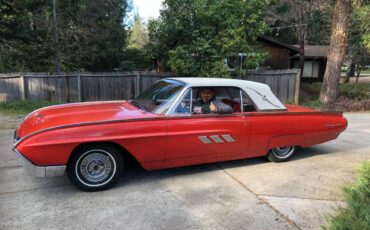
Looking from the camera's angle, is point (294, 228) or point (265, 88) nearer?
point (294, 228)

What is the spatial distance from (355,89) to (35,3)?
17.2 metres

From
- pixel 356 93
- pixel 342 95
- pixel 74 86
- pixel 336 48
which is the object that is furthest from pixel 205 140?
pixel 356 93

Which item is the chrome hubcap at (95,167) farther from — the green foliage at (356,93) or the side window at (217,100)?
the green foliage at (356,93)

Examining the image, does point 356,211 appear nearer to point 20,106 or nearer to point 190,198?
point 190,198

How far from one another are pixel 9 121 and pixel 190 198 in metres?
7.46

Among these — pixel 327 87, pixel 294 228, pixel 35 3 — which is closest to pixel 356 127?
pixel 327 87

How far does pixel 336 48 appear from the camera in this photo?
1375cm

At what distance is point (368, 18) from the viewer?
1438 cm

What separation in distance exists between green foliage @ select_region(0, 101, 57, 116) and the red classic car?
6.96 m

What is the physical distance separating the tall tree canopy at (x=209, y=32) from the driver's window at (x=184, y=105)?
7451mm

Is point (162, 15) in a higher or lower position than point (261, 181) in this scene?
higher

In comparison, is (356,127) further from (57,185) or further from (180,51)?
Result: (57,185)

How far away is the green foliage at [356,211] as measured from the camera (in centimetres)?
249

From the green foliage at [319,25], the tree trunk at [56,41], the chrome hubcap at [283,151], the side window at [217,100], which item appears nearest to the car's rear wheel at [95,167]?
the side window at [217,100]
